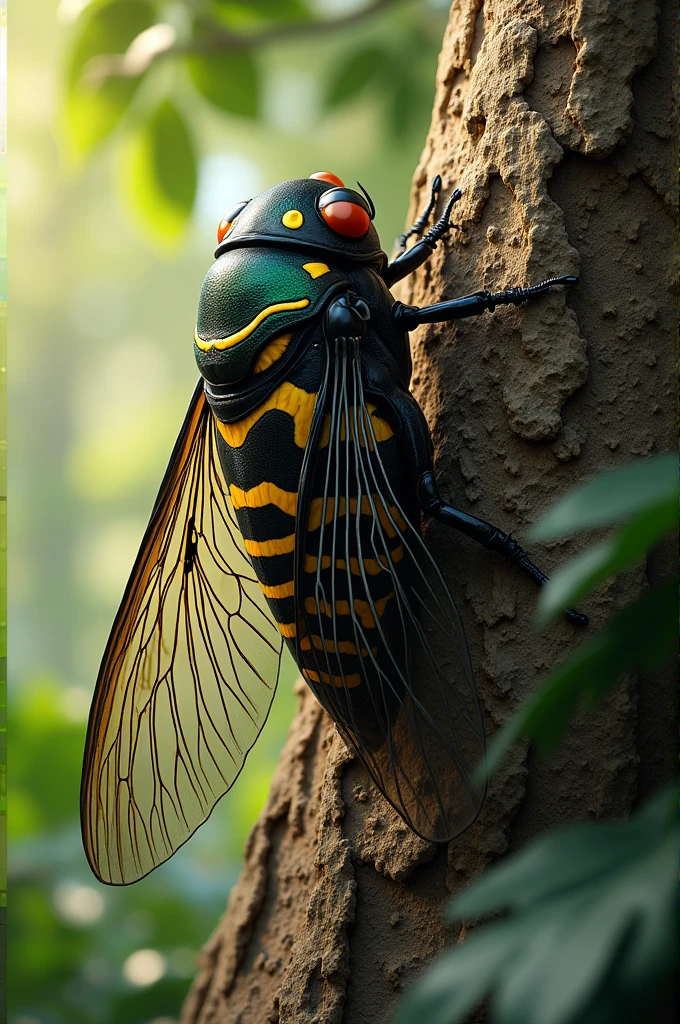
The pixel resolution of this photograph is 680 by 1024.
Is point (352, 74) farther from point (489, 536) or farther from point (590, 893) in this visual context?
point (590, 893)

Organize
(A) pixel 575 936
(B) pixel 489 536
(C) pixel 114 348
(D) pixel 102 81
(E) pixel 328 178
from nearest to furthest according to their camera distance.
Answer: (A) pixel 575 936, (B) pixel 489 536, (E) pixel 328 178, (D) pixel 102 81, (C) pixel 114 348

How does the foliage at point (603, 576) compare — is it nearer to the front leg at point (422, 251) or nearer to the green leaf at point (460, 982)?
the green leaf at point (460, 982)

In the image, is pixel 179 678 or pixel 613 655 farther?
pixel 179 678

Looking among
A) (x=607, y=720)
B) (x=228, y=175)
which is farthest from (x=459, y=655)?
(x=228, y=175)

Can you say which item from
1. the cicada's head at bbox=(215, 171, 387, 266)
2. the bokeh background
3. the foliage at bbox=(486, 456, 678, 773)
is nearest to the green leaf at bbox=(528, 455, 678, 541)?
the foliage at bbox=(486, 456, 678, 773)

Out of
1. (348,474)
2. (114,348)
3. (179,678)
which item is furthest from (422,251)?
(114,348)

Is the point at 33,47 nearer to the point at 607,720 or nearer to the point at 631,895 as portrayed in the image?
the point at 607,720

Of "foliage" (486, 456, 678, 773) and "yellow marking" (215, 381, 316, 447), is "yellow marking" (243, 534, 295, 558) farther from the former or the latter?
"foliage" (486, 456, 678, 773)
